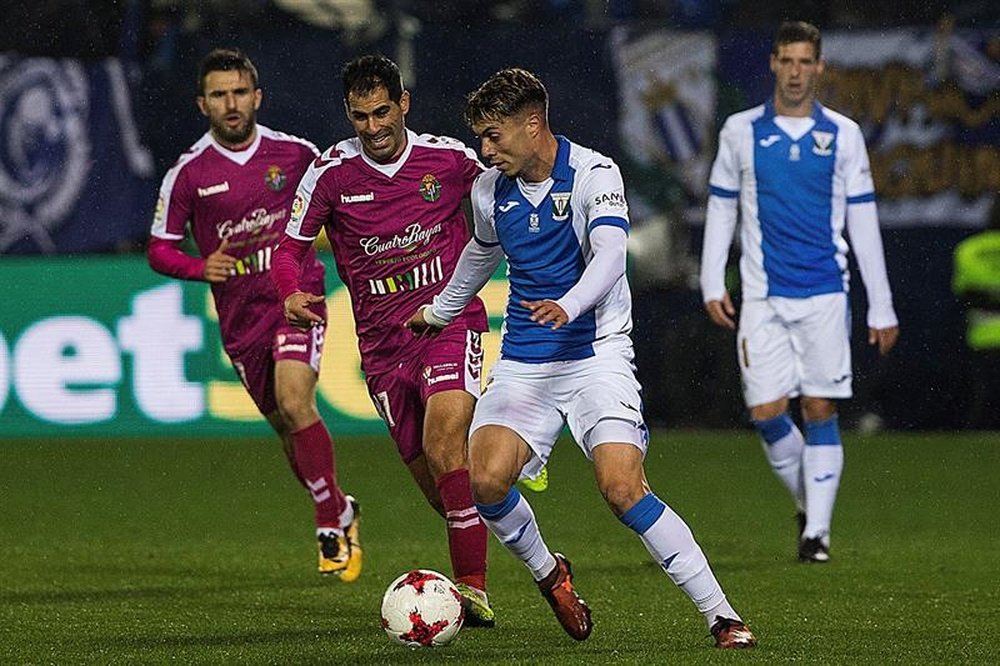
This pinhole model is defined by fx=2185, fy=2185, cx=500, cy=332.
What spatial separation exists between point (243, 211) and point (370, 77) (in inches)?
75.1

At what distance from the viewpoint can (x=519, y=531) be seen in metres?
7.36

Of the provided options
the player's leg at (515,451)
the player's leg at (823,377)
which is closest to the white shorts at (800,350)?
the player's leg at (823,377)

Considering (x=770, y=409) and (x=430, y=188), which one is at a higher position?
(x=430, y=188)

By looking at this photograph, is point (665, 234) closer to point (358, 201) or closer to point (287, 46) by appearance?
point (287, 46)

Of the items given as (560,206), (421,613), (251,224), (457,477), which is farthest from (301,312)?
(251,224)

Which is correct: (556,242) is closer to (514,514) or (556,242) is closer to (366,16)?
(514,514)

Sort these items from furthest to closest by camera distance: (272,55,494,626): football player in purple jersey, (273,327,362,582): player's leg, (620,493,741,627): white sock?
(273,327,362,582): player's leg < (272,55,494,626): football player in purple jersey < (620,493,741,627): white sock

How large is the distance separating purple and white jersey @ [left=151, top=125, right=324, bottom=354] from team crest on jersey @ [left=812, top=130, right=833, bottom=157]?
2289 millimetres

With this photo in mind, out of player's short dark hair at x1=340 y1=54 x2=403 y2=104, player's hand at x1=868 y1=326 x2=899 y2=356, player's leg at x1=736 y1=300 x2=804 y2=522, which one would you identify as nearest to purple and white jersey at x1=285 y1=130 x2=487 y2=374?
player's short dark hair at x1=340 y1=54 x2=403 y2=104

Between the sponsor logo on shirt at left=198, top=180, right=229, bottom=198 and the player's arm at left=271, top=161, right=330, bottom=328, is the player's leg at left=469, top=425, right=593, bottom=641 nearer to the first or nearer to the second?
the player's arm at left=271, top=161, right=330, bottom=328

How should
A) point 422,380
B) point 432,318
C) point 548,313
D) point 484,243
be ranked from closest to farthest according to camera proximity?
point 548,313
point 484,243
point 432,318
point 422,380

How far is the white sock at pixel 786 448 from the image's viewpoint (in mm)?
Answer: 10125

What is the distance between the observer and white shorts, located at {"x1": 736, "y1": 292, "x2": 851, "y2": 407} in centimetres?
1004

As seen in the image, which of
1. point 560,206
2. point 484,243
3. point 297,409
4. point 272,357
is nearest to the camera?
point 560,206
